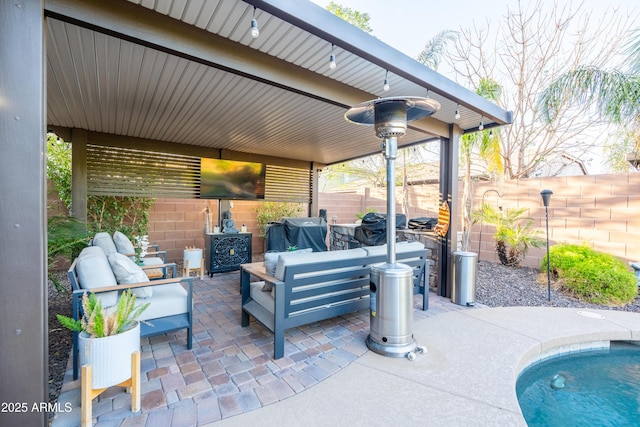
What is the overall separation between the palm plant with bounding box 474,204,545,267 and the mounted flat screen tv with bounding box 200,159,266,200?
5053 millimetres

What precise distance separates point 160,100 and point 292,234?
3.39 metres

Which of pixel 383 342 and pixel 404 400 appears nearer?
pixel 404 400

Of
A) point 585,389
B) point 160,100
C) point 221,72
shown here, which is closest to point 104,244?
point 160,100

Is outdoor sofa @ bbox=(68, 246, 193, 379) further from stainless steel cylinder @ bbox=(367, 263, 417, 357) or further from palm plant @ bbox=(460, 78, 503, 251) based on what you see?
palm plant @ bbox=(460, 78, 503, 251)

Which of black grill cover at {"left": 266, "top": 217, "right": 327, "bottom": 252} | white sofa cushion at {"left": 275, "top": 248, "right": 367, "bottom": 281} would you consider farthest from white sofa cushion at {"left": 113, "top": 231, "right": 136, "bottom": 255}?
black grill cover at {"left": 266, "top": 217, "right": 327, "bottom": 252}

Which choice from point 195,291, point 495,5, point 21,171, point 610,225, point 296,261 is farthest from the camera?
point 495,5

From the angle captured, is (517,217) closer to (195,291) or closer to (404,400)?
(404,400)

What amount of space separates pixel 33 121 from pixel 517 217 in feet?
23.3

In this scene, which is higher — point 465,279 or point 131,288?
point 131,288

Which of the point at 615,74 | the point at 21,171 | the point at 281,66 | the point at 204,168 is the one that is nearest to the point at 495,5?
the point at 615,74

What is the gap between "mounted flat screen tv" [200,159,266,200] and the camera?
6.20 m

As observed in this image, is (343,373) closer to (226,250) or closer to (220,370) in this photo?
(220,370)

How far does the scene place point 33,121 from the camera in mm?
1530

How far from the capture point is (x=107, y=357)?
5.87ft
